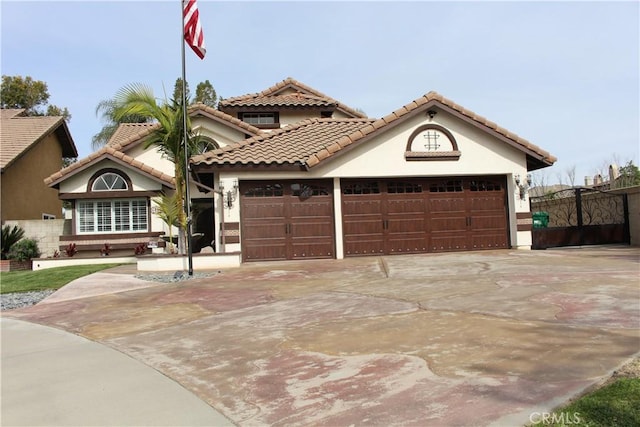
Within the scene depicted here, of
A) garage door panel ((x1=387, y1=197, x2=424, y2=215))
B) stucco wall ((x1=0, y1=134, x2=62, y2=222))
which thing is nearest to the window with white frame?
stucco wall ((x1=0, y1=134, x2=62, y2=222))

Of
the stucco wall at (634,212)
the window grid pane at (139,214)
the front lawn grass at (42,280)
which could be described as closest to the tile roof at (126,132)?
the window grid pane at (139,214)

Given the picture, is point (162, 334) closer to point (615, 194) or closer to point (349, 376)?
point (349, 376)

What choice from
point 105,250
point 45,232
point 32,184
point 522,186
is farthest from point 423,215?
point 32,184

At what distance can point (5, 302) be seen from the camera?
9766mm

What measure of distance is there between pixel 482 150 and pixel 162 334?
12792 millimetres

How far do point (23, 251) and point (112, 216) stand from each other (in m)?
3.34

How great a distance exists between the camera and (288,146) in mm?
15484

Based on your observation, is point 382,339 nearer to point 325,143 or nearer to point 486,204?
point 325,143

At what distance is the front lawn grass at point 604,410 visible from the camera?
9.55ft

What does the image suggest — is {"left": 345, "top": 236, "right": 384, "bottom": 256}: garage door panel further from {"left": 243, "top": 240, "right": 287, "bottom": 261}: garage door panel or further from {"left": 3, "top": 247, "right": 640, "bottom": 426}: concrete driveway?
{"left": 3, "top": 247, "right": 640, "bottom": 426}: concrete driveway

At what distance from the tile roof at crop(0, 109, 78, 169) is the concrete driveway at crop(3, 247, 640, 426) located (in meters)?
15.8

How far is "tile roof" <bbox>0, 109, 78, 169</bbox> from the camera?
21266 mm

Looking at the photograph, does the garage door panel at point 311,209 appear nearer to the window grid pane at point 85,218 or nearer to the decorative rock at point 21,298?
the decorative rock at point 21,298

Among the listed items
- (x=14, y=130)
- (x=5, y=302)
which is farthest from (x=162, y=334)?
(x=14, y=130)
